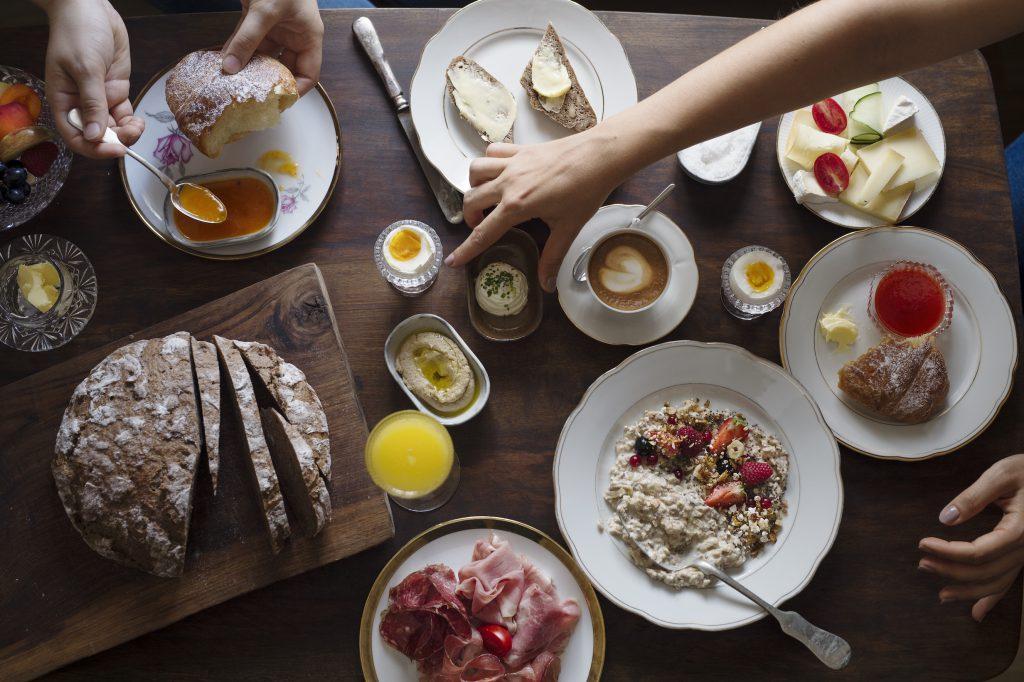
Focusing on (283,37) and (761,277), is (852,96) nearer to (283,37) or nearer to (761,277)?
(761,277)

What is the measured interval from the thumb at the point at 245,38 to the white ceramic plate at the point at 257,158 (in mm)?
207

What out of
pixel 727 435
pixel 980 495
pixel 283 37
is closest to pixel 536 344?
pixel 727 435

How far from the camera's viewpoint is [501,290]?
2.04 meters

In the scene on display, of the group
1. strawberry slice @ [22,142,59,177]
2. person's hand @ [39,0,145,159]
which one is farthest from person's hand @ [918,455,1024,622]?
strawberry slice @ [22,142,59,177]

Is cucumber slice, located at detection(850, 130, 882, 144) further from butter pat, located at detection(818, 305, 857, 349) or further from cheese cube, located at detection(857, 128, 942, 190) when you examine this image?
butter pat, located at detection(818, 305, 857, 349)

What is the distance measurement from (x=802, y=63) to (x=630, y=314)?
0.80m

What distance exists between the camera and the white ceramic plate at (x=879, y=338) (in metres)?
2.00

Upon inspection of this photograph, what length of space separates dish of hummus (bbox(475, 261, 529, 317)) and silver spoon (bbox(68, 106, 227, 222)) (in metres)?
0.83

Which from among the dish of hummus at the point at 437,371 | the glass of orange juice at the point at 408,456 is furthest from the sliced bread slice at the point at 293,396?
the dish of hummus at the point at 437,371

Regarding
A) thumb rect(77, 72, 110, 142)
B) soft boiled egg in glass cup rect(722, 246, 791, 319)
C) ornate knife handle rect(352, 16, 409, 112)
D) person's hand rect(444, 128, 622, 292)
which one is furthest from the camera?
ornate knife handle rect(352, 16, 409, 112)

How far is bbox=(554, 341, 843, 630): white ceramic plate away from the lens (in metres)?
1.94

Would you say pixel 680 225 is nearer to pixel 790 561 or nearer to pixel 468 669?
pixel 790 561

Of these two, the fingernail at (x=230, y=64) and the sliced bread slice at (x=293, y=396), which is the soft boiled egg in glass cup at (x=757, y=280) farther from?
the fingernail at (x=230, y=64)

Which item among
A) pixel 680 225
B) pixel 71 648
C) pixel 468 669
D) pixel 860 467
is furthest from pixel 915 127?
pixel 71 648
